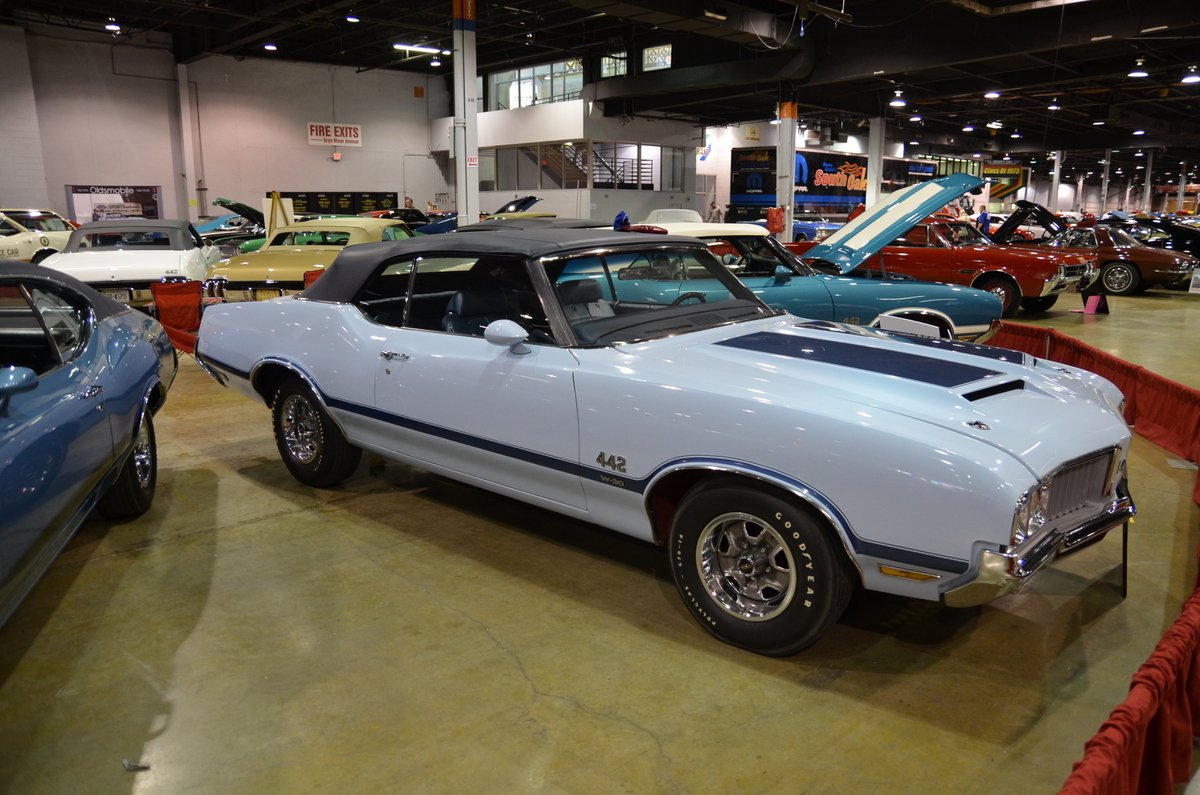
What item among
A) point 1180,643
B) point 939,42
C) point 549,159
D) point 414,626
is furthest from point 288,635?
point 549,159

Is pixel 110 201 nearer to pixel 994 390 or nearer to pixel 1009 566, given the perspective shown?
pixel 994 390

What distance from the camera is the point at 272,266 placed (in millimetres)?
10180

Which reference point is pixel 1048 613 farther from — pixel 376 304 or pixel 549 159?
pixel 549 159

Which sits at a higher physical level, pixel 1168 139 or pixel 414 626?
pixel 1168 139

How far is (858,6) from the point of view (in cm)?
1772

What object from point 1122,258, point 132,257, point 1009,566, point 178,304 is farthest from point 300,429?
point 1122,258

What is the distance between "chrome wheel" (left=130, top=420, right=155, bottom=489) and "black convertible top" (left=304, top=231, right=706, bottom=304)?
1181 millimetres

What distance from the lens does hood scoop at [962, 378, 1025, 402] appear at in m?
3.12

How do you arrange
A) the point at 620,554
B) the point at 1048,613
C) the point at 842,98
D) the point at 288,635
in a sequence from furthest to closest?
the point at 842,98 < the point at 620,554 < the point at 1048,613 < the point at 288,635

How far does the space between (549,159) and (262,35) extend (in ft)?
29.7

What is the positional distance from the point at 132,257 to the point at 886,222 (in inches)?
347

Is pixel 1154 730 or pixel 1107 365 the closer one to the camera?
pixel 1154 730

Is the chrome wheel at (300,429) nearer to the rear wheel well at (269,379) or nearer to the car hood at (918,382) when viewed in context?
the rear wheel well at (269,379)

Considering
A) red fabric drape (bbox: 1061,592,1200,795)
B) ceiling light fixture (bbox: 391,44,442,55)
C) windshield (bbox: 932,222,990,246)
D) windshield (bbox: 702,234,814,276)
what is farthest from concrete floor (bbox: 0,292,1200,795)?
ceiling light fixture (bbox: 391,44,442,55)
